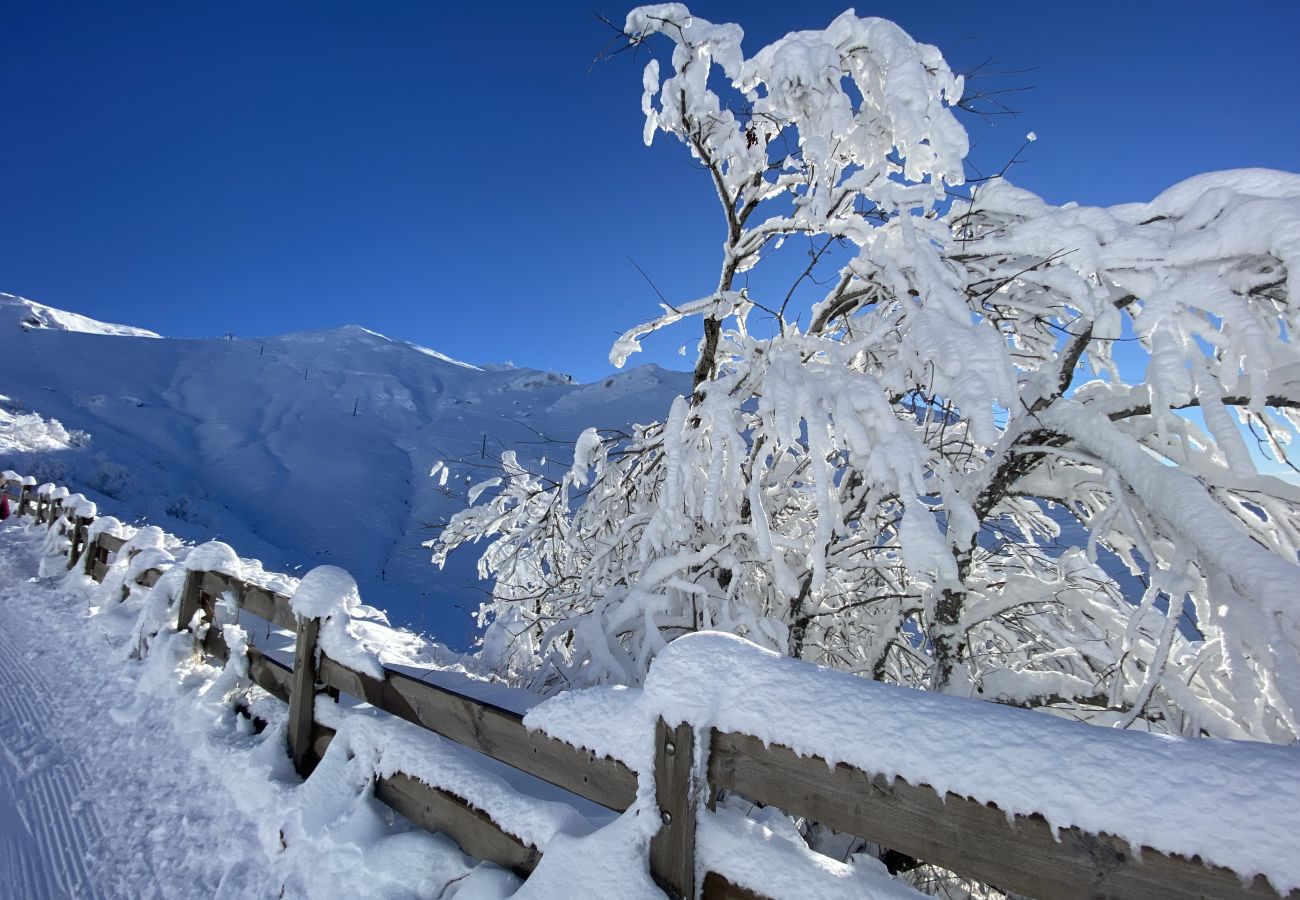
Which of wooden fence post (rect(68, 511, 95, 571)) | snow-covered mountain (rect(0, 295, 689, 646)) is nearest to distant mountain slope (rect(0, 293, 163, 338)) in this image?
snow-covered mountain (rect(0, 295, 689, 646))

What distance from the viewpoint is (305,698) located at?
11.7ft

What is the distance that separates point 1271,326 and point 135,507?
36.3 metres

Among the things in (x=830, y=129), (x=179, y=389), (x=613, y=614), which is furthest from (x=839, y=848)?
(x=179, y=389)

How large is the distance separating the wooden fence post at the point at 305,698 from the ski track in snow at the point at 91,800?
0.39 m

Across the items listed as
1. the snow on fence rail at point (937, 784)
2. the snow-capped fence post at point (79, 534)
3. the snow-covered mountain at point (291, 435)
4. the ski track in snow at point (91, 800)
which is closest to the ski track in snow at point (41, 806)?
the ski track in snow at point (91, 800)

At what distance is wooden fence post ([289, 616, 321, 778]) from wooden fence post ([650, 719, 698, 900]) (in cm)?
256

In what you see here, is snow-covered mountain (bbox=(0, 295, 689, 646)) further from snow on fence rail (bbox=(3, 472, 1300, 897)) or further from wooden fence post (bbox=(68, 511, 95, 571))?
snow on fence rail (bbox=(3, 472, 1300, 897))

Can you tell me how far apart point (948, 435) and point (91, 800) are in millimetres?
6369

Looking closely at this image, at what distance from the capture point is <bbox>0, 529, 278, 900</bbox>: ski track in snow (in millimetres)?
2992

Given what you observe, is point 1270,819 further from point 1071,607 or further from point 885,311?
Answer: point 1071,607

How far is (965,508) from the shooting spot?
2.81m

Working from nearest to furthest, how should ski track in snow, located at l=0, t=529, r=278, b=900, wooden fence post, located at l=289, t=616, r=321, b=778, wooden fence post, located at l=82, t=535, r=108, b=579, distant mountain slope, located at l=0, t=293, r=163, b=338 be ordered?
ski track in snow, located at l=0, t=529, r=278, b=900
wooden fence post, located at l=289, t=616, r=321, b=778
wooden fence post, located at l=82, t=535, r=108, b=579
distant mountain slope, located at l=0, t=293, r=163, b=338

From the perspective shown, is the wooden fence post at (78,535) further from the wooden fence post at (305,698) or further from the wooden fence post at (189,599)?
the wooden fence post at (305,698)

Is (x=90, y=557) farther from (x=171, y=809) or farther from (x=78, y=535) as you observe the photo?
(x=171, y=809)
